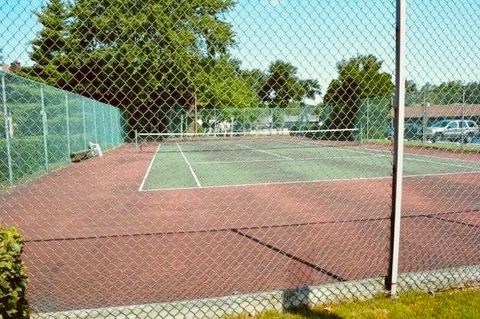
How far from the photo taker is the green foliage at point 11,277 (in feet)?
9.04

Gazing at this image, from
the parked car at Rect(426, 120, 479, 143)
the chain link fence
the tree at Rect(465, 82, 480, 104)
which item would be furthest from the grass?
the parked car at Rect(426, 120, 479, 143)

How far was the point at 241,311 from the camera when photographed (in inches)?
147

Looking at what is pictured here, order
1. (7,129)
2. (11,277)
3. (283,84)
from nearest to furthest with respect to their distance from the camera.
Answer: (11,277) → (283,84) → (7,129)

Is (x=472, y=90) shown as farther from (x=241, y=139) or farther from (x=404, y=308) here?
(x=241, y=139)

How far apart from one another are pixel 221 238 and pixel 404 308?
3.23m

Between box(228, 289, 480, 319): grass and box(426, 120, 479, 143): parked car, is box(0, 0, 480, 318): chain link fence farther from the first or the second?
box(426, 120, 479, 143): parked car

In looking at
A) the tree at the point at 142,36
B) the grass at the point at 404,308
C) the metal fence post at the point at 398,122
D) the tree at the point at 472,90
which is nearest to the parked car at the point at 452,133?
the tree at the point at 472,90

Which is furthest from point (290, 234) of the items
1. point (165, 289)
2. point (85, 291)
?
point (85, 291)

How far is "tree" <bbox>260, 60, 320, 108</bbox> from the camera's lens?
4250 mm

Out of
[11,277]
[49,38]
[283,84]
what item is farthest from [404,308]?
[49,38]

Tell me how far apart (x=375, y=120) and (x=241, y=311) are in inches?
973

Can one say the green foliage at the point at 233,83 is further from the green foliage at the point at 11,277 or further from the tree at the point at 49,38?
the green foliage at the point at 11,277

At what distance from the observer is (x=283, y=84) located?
462 cm

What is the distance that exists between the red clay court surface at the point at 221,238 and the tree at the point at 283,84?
194cm
